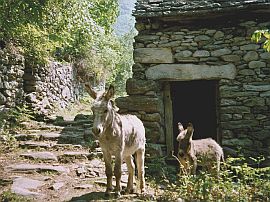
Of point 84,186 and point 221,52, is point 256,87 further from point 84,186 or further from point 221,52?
point 84,186

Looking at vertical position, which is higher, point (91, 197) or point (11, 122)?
point (11, 122)

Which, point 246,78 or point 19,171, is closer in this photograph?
point 19,171

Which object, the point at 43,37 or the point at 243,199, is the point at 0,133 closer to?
the point at 43,37

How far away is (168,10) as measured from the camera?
27.9 feet

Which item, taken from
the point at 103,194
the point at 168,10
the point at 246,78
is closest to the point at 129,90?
the point at 168,10

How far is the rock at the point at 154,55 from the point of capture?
848cm

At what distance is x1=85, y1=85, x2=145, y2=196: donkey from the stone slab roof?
138 inches

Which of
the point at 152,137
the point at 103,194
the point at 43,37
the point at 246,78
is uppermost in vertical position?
the point at 43,37

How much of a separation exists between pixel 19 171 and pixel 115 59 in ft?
36.0

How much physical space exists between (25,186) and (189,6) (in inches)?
212

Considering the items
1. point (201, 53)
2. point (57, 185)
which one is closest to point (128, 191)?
point (57, 185)

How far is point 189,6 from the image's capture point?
8.49 m

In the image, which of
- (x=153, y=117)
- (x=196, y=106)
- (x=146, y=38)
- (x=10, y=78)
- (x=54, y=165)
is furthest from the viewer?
(x=196, y=106)


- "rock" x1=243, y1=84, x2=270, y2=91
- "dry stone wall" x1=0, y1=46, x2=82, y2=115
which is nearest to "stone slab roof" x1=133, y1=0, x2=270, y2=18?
"rock" x1=243, y1=84, x2=270, y2=91
